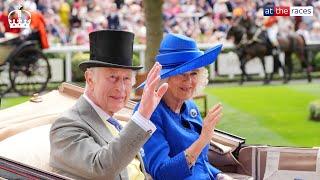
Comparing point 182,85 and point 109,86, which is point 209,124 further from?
point 109,86

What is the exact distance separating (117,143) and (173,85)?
75cm

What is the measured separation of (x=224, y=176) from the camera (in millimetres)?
3033

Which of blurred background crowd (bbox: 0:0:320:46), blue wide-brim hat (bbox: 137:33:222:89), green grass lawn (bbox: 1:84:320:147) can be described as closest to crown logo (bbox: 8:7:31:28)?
blue wide-brim hat (bbox: 137:33:222:89)

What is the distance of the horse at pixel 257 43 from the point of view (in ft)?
46.5

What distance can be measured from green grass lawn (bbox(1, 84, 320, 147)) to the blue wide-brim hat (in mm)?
4360

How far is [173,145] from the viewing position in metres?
2.84

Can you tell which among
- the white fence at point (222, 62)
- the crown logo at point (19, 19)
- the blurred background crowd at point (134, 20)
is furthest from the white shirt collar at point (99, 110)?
the blurred background crowd at point (134, 20)

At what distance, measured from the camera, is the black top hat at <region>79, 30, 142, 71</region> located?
2.39 meters

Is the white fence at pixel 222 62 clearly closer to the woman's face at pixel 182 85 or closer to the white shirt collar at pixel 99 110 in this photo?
the woman's face at pixel 182 85

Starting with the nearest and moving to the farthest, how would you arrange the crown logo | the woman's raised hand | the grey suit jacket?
the grey suit jacket, the woman's raised hand, the crown logo

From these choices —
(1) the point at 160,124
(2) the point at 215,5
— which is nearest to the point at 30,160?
(1) the point at 160,124

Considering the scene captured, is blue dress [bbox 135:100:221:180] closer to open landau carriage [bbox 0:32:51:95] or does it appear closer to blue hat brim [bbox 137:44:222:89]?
blue hat brim [bbox 137:44:222:89]

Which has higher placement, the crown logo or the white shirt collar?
the crown logo

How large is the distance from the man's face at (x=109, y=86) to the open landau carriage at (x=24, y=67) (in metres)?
8.35
